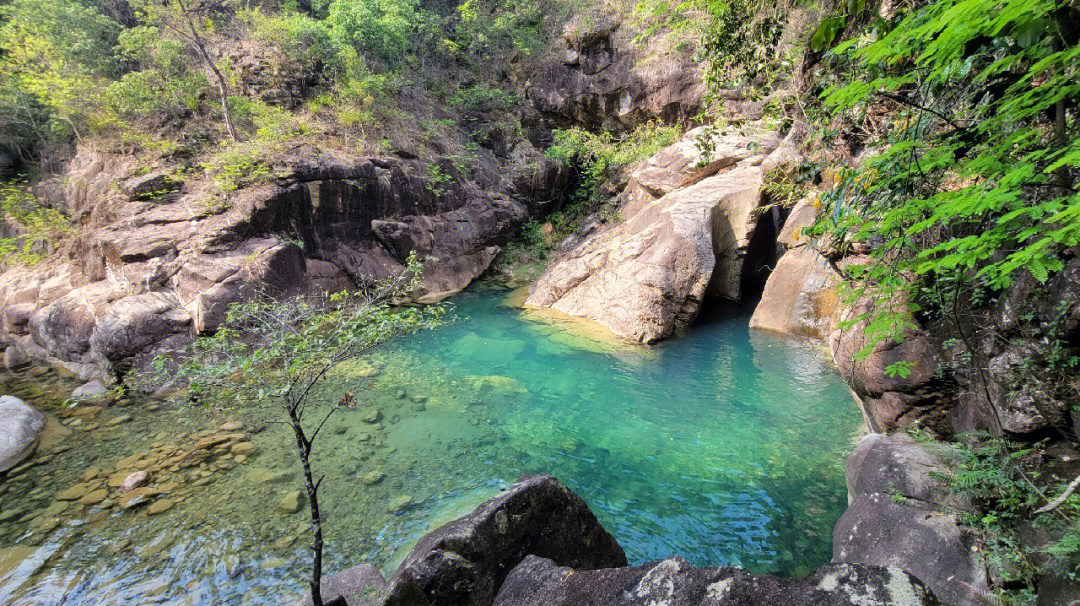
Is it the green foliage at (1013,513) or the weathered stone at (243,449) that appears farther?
the weathered stone at (243,449)

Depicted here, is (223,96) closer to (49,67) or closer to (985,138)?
(49,67)

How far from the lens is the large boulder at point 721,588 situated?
216 cm

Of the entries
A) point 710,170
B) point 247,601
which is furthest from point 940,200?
point 710,170

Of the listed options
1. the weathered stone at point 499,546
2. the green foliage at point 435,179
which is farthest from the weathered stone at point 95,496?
the green foliage at point 435,179

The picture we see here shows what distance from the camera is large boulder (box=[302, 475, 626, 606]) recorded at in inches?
138

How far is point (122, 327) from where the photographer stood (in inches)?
371

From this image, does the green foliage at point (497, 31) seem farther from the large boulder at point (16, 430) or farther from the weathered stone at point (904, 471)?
the weathered stone at point (904, 471)

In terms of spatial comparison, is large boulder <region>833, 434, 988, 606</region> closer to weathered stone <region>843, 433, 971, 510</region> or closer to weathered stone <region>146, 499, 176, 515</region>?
weathered stone <region>843, 433, 971, 510</region>

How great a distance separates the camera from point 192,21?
48.3 ft

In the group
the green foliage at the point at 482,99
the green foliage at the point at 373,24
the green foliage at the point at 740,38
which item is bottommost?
the green foliage at the point at 740,38

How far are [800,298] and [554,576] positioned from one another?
989 cm

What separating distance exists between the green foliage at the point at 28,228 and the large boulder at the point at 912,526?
17692mm

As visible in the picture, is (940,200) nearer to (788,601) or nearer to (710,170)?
(788,601)

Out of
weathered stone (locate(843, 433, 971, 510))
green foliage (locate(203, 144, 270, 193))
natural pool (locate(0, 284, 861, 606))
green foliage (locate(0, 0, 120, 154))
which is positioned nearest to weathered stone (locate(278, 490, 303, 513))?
natural pool (locate(0, 284, 861, 606))
